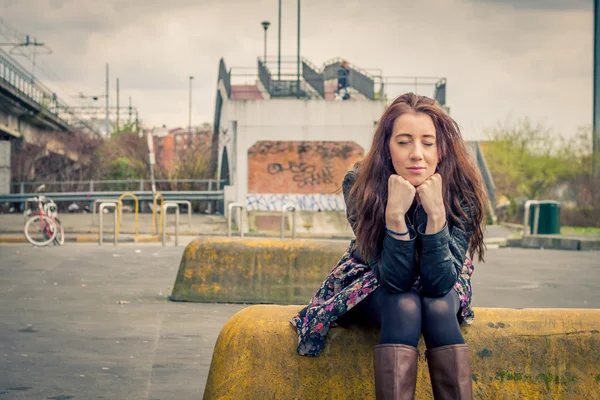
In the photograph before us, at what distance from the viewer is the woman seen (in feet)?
9.66

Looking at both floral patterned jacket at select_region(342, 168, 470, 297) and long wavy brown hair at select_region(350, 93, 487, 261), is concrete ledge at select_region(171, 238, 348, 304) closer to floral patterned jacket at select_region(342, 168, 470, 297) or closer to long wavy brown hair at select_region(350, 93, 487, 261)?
long wavy brown hair at select_region(350, 93, 487, 261)

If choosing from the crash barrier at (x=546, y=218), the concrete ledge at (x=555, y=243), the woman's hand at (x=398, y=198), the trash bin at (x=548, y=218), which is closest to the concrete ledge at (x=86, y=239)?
the concrete ledge at (x=555, y=243)

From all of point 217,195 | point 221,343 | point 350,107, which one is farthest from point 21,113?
point 221,343

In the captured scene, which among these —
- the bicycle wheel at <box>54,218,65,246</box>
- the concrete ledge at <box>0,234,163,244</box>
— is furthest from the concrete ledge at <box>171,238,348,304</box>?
the concrete ledge at <box>0,234,163,244</box>

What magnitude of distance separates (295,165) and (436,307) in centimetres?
2785

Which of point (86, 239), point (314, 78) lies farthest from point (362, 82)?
point (86, 239)

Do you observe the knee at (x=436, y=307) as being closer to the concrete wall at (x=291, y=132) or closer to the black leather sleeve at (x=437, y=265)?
the black leather sleeve at (x=437, y=265)

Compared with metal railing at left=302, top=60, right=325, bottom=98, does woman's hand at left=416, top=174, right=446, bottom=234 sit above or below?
below

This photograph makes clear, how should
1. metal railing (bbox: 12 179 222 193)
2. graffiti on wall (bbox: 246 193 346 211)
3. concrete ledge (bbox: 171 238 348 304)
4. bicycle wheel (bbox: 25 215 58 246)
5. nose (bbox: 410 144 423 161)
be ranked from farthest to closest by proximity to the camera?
metal railing (bbox: 12 179 222 193) → graffiti on wall (bbox: 246 193 346 211) → bicycle wheel (bbox: 25 215 58 246) → concrete ledge (bbox: 171 238 348 304) → nose (bbox: 410 144 423 161)

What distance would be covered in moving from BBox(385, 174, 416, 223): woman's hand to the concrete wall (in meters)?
27.1

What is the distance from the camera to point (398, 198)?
3.06 meters

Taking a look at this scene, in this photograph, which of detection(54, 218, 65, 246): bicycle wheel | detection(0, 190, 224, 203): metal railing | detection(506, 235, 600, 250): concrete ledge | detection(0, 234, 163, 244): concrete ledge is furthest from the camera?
detection(0, 190, 224, 203): metal railing

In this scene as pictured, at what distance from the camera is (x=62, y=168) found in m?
39.2

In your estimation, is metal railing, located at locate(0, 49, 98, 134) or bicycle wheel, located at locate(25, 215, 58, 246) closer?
bicycle wheel, located at locate(25, 215, 58, 246)
